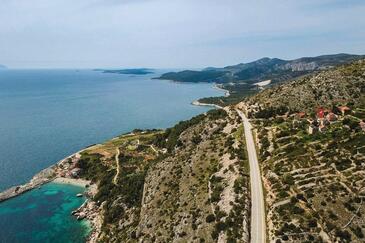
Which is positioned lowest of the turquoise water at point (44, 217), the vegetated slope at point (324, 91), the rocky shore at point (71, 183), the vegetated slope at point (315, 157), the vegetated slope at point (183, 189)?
the turquoise water at point (44, 217)

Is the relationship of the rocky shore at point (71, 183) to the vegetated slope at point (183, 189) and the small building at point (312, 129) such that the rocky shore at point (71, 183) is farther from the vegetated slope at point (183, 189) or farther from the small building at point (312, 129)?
the small building at point (312, 129)

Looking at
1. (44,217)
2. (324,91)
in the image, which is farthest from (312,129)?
(44,217)

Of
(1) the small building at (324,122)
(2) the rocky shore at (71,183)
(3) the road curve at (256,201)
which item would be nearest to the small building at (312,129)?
(1) the small building at (324,122)

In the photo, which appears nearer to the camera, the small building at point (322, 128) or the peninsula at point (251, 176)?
the peninsula at point (251, 176)

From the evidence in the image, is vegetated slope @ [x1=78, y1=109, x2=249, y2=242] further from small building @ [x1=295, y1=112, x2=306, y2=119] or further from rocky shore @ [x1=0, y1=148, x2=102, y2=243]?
small building @ [x1=295, y1=112, x2=306, y2=119]

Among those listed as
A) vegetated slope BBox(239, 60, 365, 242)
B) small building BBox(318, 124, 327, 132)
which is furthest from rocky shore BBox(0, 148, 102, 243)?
small building BBox(318, 124, 327, 132)
